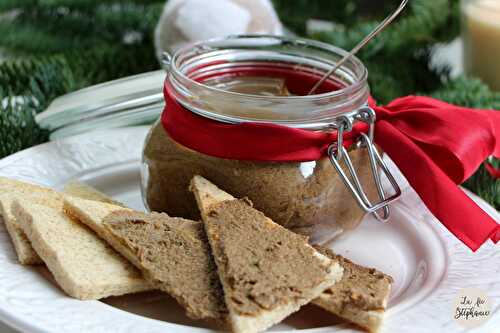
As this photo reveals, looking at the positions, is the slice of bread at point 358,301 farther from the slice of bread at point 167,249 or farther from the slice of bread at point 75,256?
the slice of bread at point 75,256

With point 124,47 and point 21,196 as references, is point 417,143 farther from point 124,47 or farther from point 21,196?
point 124,47

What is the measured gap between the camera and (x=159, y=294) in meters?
1.07

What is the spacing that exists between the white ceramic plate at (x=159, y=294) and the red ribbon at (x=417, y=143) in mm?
81

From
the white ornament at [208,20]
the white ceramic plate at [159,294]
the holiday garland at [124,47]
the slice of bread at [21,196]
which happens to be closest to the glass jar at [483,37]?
the holiday garland at [124,47]

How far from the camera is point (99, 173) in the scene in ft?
4.68

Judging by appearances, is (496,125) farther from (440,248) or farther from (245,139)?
(245,139)

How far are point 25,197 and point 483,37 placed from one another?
1.34 meters

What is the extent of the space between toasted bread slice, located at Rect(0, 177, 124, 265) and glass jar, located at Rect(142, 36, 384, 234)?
0.46ft

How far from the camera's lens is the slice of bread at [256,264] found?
0.91 meters

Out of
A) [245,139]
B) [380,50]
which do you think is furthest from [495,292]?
[380,50]

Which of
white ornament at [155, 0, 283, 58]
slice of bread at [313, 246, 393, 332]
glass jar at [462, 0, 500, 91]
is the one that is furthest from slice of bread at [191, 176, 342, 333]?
glass jar at [462, 0, 500, 91]

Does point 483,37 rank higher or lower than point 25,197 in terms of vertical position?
lower

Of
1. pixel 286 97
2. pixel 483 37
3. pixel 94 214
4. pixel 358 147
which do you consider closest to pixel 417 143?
pixel 358 147

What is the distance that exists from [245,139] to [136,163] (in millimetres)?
455
